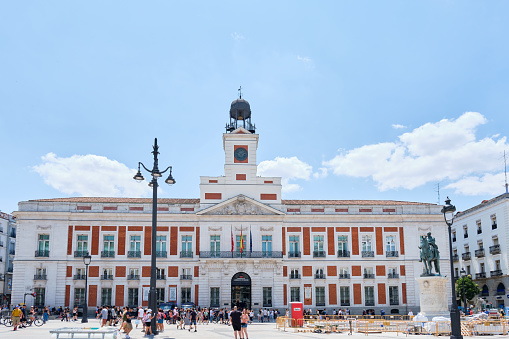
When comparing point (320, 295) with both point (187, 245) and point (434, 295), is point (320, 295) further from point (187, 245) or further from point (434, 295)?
point (434, 295)

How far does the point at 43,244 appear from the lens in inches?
1708

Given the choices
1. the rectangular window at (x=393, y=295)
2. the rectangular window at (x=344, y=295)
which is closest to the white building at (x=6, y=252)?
the rectangular window at (x=344, y=295)

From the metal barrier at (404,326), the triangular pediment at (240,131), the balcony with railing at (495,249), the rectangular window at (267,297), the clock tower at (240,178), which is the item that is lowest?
the metal barrier at (404,326)

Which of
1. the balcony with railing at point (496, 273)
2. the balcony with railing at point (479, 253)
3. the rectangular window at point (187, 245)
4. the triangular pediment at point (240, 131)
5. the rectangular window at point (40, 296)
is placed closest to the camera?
the rectangular window at point (40, 296)

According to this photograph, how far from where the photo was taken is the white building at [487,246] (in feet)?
151

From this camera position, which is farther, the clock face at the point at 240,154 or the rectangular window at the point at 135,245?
the clock face at the point at 240,154

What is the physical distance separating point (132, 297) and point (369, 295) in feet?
65.5

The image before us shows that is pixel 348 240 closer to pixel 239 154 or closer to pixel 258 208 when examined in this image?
pixel 258 208

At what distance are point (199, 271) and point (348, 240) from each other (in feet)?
43.3

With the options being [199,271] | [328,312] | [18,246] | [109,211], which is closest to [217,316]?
[199,271]

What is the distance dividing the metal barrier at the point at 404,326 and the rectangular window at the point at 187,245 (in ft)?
52.0

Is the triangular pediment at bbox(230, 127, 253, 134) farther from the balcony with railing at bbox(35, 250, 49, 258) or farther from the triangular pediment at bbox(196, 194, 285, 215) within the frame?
the balcony with railing at bbox(35, 250, 49, 258)

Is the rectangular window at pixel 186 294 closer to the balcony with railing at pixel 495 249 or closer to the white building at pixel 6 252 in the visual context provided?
the white building at pixel 6 252

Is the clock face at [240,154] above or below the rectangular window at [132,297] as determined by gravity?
above
